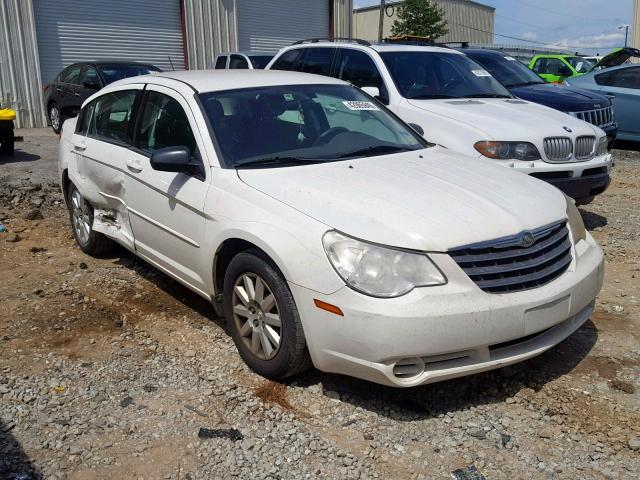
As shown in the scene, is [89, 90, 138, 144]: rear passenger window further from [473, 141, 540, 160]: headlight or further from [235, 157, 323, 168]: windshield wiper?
[473, 141, 540, 160]: headlight

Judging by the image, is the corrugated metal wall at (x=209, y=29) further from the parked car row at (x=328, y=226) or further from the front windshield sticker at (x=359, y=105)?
the front windshield sticker at (x=359, y=105)

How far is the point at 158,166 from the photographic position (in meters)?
4.11

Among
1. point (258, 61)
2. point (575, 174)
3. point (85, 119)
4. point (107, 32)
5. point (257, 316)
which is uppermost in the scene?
point (107, 32)

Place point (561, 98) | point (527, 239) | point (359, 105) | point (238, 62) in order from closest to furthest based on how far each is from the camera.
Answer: point (527, 239) → point (359, 105) → point (561, 98) → point (238, 62)

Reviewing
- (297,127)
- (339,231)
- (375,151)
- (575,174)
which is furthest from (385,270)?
(575,174)

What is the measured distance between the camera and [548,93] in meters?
9.12

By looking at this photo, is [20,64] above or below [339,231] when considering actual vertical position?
above

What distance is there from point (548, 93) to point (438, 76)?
2.42 m

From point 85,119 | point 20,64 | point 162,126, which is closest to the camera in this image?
point 162,126

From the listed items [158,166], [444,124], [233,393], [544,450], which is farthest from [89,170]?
[544,450]

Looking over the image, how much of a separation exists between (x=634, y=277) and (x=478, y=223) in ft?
9.02

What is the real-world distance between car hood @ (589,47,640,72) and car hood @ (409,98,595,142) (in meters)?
6.66

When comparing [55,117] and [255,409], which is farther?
[55,117]

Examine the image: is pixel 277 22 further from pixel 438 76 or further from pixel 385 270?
pixel 385 270
